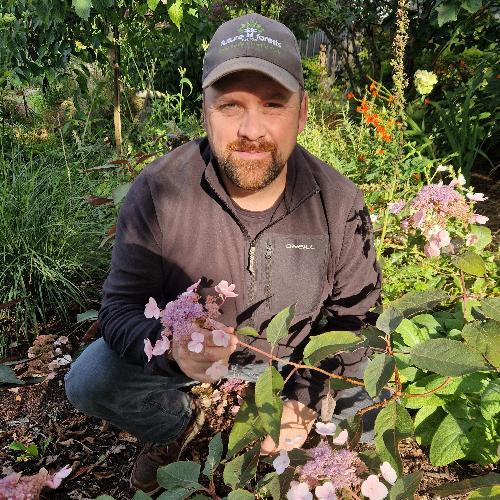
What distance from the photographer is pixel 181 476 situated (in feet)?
3.54

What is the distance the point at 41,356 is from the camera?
2408 mm

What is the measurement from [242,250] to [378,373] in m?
0.85

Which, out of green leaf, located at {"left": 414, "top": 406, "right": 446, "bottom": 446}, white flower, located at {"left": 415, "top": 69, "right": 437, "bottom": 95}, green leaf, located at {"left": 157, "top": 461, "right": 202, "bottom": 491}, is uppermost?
white flower, located at {"left": 415, "top": 69, "right": 437, "bottom": 95}

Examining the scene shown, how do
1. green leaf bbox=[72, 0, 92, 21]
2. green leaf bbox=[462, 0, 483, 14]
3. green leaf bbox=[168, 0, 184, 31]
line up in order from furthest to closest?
1. green leaf bbox=[168, 0, 184, 31]
2. green leaf bbox=[462, 0, 483, 14]
3. green leaf bbox=[72, 0, 92, 21]

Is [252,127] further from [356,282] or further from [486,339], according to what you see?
[486,339]

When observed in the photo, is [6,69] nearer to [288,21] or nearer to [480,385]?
[480,385]

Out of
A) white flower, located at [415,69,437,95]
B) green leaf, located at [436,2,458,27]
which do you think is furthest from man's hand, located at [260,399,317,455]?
white flower, located at [415,69,437,95]

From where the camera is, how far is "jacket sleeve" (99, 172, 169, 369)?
5.36 feet

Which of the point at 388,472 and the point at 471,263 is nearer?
the point at 388,472

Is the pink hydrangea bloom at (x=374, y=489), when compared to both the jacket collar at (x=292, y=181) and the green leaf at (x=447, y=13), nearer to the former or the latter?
the jacket collar at (x=292, y=181)

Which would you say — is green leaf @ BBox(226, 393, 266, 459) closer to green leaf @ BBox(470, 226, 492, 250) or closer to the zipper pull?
the zipper pull

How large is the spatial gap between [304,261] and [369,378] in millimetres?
857

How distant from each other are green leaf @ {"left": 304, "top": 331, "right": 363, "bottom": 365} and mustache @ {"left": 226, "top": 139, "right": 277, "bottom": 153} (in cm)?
72

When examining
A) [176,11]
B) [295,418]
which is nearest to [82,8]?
[176,11]
